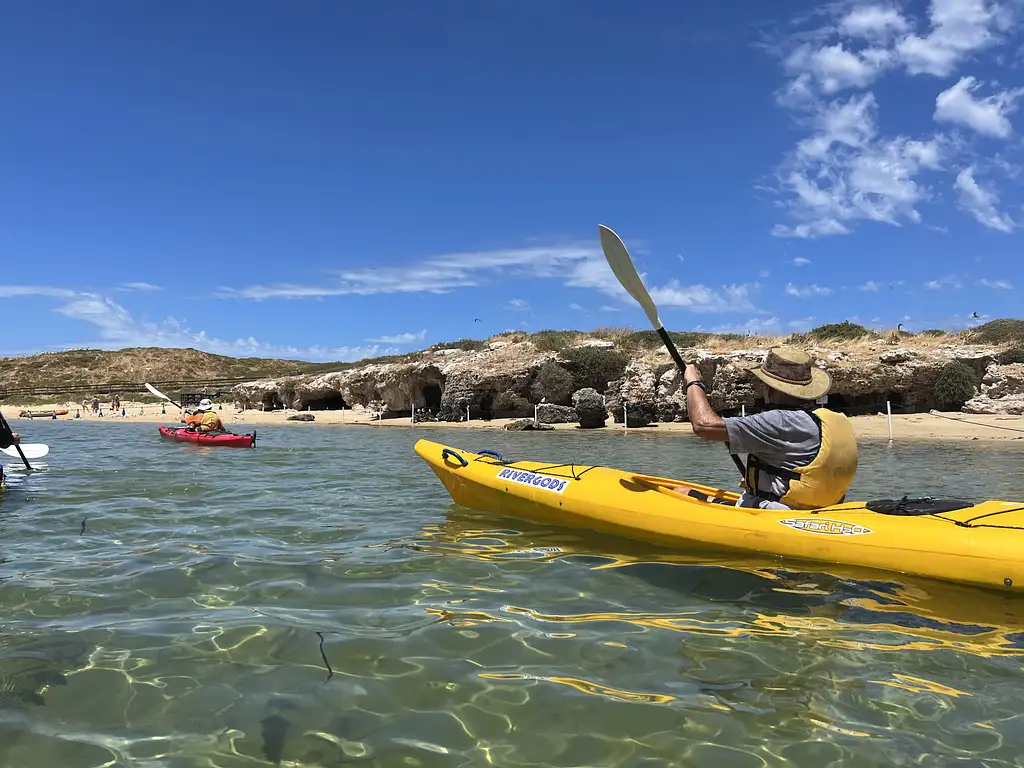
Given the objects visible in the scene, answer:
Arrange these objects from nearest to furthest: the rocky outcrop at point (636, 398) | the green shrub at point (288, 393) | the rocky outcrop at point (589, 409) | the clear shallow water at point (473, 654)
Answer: the clear shallow water at point (473, 654)
the rocky outcrop at point (589, 409)
the rocky outcrop at point (636, 398)
the green shrub at point (288, 393)

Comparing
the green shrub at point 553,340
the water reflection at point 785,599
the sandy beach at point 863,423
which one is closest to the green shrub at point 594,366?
the green shrub at point 553,340

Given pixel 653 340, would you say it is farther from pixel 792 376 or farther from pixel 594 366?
pixel 792 376

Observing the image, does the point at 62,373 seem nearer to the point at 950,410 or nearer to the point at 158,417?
the point at 158,417

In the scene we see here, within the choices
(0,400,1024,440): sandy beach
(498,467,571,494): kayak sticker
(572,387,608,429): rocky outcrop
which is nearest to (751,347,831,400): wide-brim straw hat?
(498,467,571,494): kayak sticker

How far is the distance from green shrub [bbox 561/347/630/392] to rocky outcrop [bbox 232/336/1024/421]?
0.47 m

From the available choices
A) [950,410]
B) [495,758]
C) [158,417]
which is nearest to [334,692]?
[495,758]

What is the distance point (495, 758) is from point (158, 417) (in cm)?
3609

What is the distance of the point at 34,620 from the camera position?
3.54 meters

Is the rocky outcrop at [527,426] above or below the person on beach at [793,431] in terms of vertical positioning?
below

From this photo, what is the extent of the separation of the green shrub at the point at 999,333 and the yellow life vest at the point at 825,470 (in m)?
21.2

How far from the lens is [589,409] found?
841 inches

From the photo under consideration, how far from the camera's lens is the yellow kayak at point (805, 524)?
13.3ft

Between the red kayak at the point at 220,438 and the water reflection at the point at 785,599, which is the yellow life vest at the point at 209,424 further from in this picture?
the water reflection at the point at 785,599

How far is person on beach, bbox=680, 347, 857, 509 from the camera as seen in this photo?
177 inches
